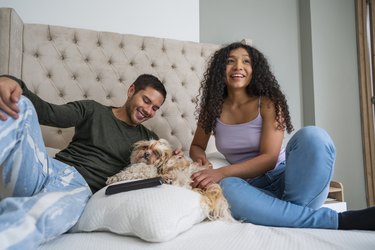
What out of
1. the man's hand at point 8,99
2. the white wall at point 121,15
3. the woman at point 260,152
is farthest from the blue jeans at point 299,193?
the white wall at point 121,15

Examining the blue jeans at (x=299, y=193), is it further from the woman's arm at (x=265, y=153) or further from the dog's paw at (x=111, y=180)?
the dog's paw at (x=111, y=180)

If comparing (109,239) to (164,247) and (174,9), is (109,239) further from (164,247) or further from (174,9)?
(174,9)

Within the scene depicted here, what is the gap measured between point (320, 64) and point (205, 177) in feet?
7.98

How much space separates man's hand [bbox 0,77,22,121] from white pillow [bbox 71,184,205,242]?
17.1 inches

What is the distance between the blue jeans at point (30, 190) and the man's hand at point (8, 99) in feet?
0.07

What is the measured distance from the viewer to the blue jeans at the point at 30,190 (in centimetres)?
82

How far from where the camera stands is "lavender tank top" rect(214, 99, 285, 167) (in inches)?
60.8

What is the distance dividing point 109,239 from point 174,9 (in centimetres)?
206

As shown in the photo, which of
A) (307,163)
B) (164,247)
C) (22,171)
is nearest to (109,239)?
(164,247)

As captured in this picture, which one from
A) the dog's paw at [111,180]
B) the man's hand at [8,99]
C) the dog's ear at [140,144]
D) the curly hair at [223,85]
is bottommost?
the dog's paw at [111,180]

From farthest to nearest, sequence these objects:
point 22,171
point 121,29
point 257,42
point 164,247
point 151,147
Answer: point 257,42
point 121,29
point 151,147
point 22,171
point 164,247

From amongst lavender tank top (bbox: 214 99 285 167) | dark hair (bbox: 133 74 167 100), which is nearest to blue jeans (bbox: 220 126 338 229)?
lavender tank top (bbox: 214 99 285 167)

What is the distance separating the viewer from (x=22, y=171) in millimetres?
1048

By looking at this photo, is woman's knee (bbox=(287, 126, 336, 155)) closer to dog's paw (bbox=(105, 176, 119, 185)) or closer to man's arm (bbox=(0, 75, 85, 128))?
dog's paw (bbox=(105, 176, 119, 185))
